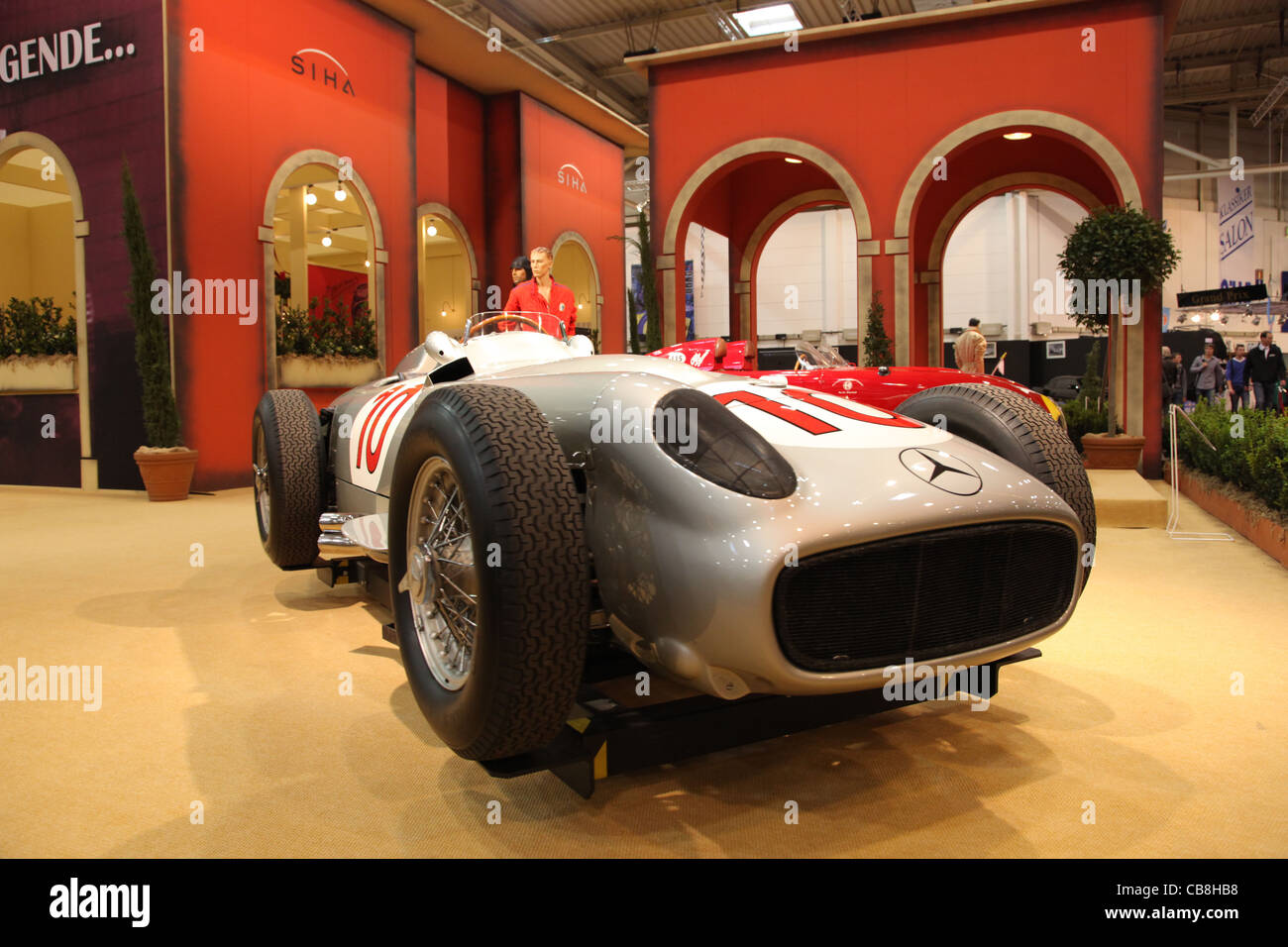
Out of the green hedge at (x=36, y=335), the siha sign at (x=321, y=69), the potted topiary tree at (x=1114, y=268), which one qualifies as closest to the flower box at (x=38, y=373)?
the green hedge at (x=36, y=335)

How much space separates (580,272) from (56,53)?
11.1 metres

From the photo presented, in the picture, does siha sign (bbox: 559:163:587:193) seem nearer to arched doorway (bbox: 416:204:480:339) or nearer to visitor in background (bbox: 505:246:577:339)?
arched doorway (bbox: 416:204:480:339)

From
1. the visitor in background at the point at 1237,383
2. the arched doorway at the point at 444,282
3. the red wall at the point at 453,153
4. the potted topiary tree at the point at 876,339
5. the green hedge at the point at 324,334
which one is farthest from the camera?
the arched doorway at the point at 444,282

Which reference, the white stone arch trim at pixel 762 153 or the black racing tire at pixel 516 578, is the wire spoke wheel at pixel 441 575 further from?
the white stone arch trim at pixel 762 153

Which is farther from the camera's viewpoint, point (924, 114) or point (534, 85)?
point (534, 85)

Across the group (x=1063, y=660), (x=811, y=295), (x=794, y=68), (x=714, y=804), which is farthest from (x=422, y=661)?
(x=811, y=295)

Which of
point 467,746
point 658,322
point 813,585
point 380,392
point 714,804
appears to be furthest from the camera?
point 658,322

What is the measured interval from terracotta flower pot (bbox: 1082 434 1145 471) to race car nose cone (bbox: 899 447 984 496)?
763 centimetres

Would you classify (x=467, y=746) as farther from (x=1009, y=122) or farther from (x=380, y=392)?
(x=1009, y=122)

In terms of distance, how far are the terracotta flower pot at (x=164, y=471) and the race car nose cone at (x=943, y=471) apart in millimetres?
7984

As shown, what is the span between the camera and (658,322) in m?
11.1

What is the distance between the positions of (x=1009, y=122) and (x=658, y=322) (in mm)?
4463

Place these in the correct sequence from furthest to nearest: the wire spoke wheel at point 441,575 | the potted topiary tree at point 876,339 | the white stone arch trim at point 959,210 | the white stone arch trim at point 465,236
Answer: the white stone arch trim at point 465,236
the white stone arch trim at point 959,210
the potted topiary tree at point 876,339
the wire spoke wheel at point 441,575

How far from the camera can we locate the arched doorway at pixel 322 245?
9.56m
